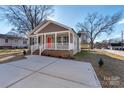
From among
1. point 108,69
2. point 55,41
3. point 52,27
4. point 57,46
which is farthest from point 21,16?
point 108,69

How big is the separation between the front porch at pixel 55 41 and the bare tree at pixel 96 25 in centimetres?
2251

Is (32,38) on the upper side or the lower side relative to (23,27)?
lower

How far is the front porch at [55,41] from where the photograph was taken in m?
13.5

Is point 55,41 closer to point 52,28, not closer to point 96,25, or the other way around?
point 52,28

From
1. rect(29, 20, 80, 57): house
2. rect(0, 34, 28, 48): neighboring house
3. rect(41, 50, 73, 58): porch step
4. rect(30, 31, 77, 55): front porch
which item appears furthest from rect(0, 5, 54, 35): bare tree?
rect(41, 50, 73, 58): porch step

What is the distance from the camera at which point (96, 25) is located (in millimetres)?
40812

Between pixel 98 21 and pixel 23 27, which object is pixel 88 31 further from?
pixel 23 27

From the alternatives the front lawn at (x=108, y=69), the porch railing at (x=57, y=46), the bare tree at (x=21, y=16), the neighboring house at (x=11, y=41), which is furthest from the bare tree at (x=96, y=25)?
the front lawn at (x=108, y=69)

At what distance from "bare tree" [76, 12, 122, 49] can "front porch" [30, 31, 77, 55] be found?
73.9 ft

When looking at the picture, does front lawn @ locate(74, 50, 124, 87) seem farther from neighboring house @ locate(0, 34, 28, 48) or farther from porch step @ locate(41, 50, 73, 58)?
neighboring house @ locate(0, 34, 28, 48)
